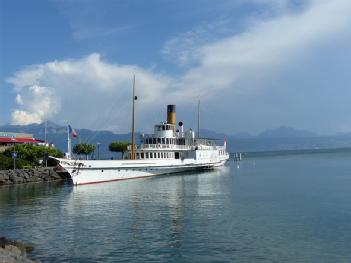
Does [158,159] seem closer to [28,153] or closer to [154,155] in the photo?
[154,155]

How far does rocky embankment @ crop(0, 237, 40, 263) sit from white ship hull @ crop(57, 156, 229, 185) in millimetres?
33543

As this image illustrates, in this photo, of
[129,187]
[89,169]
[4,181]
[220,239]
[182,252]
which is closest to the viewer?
[182,252]

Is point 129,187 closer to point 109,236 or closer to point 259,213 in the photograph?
point 259,213

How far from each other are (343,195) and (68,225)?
31754mm

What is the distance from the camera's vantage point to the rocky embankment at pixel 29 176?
65750 millimetres

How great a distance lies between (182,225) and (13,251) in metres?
12.6

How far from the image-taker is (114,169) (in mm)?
62781

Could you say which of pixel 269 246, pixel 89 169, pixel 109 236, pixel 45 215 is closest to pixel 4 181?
pixel 89 169

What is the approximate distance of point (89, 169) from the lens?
196 feet

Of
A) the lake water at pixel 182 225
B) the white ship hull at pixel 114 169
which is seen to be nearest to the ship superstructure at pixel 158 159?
the white ship hull at pixel 114 169

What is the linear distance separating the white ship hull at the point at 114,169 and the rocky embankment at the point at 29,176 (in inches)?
544

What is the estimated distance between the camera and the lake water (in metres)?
23.2

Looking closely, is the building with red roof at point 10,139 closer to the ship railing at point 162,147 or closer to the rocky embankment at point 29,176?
the rocky embankment at point 29,176

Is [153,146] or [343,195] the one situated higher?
[153,146]
